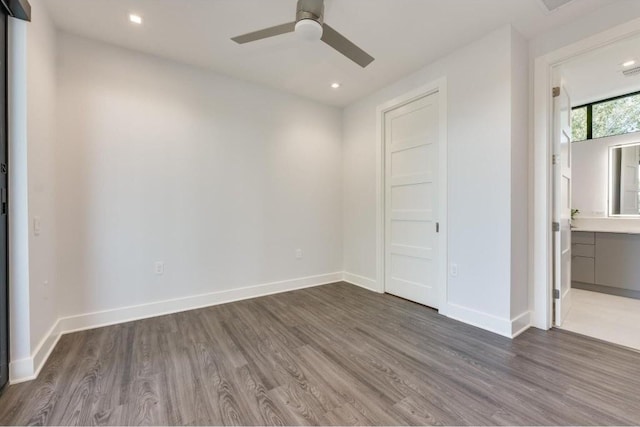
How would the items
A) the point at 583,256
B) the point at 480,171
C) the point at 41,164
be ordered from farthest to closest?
the point at 583,256 → the point at 480,171 → the point at 41,164

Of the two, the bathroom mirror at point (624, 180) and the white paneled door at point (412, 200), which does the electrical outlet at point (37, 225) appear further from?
the bathroom mirror at point (624, 180)

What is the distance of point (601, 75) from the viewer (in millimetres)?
3133

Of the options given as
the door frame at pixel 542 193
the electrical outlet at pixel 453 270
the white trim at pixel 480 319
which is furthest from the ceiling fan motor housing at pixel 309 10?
the white trim at pixel 480 319

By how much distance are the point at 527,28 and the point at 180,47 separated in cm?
315

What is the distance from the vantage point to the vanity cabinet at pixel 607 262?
3332 mm

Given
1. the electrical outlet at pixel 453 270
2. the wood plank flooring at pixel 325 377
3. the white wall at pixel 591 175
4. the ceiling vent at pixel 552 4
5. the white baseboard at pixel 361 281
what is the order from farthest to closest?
the white wall at pixel 591 175 → the white baseboard at pixel 361 281 → the electrical outlet at pixel 453 270 → the ceiling vent at pixel 552 4 → the wood plank flooring at pixel 325 377

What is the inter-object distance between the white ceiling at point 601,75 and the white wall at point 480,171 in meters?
0.66

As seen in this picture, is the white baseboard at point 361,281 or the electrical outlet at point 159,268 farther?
the white baseboard at point 361,281

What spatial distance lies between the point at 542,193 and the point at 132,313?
4026mm

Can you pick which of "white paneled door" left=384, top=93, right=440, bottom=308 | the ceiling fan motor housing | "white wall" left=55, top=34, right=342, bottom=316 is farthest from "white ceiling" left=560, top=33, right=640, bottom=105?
"white wall" left=55, top=34, right=342, bottom=316

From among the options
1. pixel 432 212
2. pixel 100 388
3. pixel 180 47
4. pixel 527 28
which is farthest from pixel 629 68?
pixel 100 388

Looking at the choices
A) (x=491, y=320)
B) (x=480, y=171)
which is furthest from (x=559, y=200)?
(x=491, y=320)

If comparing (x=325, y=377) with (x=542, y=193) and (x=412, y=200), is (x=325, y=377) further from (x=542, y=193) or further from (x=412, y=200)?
(x=542, y=193)

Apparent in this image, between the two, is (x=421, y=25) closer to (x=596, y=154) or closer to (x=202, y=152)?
(x=202, y=152)
